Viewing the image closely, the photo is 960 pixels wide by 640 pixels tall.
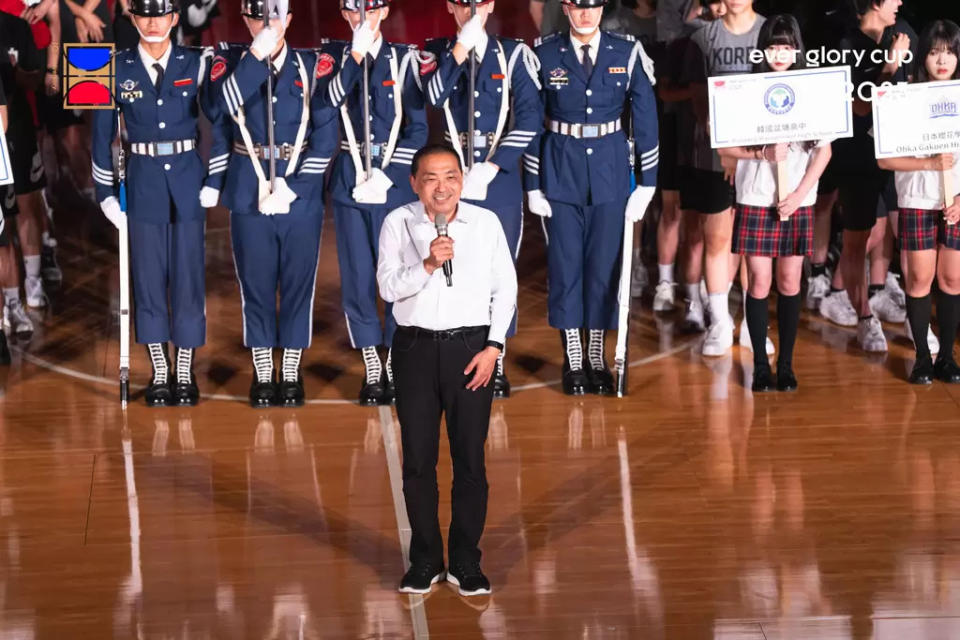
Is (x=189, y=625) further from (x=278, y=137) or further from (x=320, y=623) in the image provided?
(x=278, y=137)

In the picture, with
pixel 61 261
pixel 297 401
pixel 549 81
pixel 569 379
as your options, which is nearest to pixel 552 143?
pixel 549 81

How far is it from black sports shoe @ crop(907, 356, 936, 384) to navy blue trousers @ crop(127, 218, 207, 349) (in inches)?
119

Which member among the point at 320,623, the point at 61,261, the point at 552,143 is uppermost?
the point at 552,143

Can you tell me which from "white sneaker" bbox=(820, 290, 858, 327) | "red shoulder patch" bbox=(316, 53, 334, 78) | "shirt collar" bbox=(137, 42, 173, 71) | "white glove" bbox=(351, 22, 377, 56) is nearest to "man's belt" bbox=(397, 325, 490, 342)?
"white glove" bbox=(351, 22, 377, 56)

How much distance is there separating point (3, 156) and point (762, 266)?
315 cm

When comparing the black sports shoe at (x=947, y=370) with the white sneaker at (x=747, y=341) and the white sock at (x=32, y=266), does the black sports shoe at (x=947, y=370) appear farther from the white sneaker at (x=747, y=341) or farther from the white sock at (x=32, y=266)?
the white sock at (x=32, y=266)

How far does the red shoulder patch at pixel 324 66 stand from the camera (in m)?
6.69

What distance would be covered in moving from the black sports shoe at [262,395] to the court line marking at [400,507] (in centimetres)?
46

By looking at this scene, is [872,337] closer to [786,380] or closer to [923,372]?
[923,372]

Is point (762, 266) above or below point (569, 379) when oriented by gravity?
above

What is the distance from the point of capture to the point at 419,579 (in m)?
5.13

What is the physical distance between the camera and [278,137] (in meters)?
6.68

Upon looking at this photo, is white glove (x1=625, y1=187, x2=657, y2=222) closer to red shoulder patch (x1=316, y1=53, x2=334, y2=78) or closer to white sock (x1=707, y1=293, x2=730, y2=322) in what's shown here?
white sock (x1=707, y1=293, x2=730, y2=322)

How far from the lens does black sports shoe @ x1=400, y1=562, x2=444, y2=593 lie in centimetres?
513
